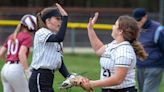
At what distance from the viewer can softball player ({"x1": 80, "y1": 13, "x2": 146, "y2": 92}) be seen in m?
6.90

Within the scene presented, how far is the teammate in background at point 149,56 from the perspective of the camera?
10562 mm

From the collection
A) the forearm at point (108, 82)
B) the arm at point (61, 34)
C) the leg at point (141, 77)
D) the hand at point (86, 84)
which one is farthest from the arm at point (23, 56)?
the forearm at point (108, 82)

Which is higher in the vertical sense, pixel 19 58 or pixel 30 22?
pixel 30 22

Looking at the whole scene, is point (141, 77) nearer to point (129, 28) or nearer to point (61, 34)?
point (61, 34)

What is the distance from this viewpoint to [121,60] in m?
6.91

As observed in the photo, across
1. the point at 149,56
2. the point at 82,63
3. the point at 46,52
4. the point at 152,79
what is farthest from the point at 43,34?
the point at 82,63

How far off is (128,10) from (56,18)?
24.2m

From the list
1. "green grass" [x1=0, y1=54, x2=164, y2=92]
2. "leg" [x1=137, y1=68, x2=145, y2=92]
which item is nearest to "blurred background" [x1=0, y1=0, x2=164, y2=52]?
"green grass" [x1=0, y1=54, x2=164, y2=92]

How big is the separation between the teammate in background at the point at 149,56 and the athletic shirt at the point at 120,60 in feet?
11.3

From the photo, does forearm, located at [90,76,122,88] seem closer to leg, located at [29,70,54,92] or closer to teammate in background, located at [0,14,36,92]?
leg, located at [29,70,54,92]

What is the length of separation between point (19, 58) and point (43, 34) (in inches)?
55.9

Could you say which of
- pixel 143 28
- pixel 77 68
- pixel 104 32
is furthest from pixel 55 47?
pixel 104 32

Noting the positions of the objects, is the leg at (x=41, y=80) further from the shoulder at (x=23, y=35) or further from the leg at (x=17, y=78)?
the shoulder at (x=23, y=35)

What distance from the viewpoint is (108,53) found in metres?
7.15
